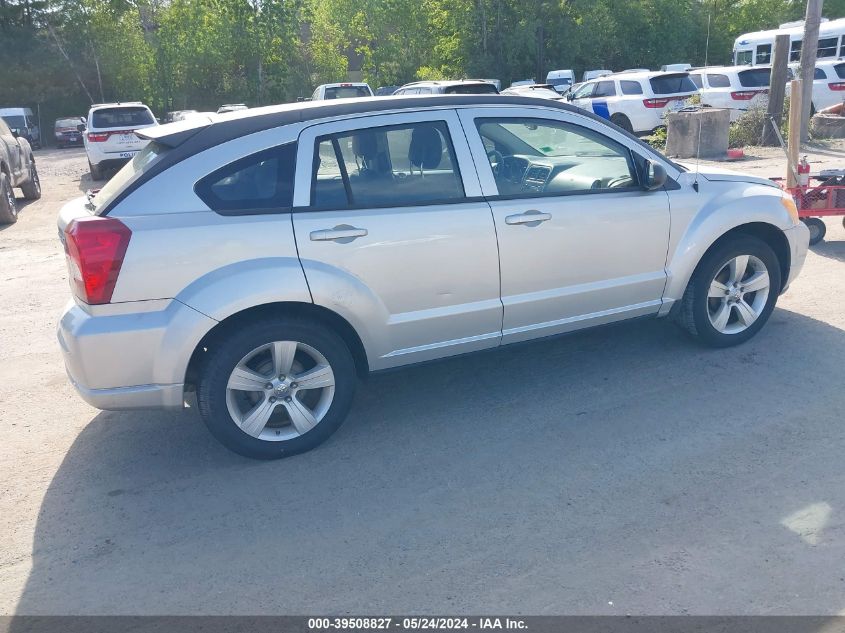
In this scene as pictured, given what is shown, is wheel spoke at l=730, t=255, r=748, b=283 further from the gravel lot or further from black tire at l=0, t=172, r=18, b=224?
black tire at l=0, t=172, r=18, b=224

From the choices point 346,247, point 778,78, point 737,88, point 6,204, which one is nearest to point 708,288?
point 346,247

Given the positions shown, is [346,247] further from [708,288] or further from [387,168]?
[708,288]

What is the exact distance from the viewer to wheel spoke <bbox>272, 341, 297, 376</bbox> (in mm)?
4277

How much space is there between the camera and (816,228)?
827cm

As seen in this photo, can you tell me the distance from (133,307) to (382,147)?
63.0 inches

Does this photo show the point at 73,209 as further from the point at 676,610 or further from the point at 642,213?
the point at 676,610

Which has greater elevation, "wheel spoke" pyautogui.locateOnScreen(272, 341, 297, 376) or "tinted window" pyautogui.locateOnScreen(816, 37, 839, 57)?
"tinted window" pyautogui.locateOnScreen(816, 37, 839, 57)

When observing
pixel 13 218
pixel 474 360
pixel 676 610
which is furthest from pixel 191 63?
pixel 676 610

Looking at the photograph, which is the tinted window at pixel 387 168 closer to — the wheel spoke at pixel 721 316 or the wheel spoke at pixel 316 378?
the wheel spoke at pixel 316 378

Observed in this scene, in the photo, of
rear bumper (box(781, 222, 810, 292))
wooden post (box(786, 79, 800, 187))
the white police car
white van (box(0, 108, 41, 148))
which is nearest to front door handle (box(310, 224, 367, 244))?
rear bumper (box(781, 222, 810, 292))

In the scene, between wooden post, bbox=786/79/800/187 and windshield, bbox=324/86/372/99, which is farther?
windshield, bbox=324/86/372/99

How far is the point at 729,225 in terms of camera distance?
5316mm

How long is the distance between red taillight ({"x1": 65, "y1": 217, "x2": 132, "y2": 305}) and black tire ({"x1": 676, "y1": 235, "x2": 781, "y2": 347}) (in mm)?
3557

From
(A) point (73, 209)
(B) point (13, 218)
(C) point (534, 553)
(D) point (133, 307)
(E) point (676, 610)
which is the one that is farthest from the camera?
(B) point (13, 218)
